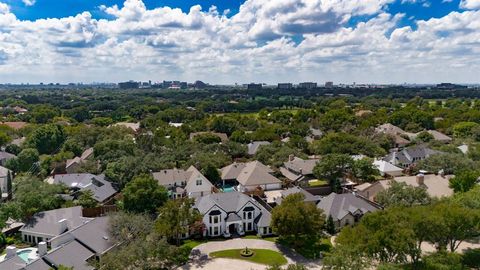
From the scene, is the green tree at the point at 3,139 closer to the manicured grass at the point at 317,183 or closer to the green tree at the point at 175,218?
the green tree at the point at 175,218

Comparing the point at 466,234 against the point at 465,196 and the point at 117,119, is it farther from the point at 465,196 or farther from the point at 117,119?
the point at 117,119

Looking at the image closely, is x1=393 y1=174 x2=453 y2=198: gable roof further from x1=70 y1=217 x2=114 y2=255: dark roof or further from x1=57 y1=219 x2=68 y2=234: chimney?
x1=57 y1=219 x2=68 y2=234: chimney

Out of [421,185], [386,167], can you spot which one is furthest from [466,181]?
[386,167]

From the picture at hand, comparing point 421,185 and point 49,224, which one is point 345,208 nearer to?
point 421,185

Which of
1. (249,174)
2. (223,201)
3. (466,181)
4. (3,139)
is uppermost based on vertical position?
(466,181)

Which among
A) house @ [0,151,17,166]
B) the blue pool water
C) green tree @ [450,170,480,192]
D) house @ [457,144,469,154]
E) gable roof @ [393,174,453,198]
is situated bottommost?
the blue pool water

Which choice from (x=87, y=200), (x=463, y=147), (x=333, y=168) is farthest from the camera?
(x=463, y=147)

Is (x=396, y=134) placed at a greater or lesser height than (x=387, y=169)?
greater

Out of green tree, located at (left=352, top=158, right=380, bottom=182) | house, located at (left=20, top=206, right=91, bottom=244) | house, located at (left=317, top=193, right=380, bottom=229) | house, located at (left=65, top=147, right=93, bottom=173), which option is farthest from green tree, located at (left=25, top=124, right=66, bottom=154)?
green tree, located at (left=352, top=158, right=380, bottom=182)
